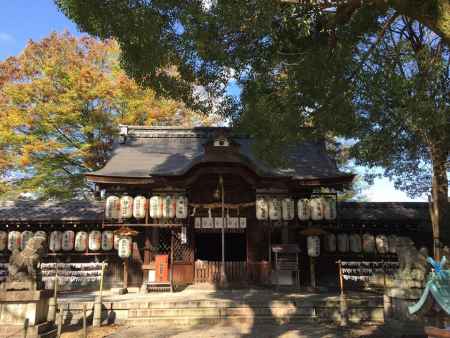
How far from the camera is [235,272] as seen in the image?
14.5 m

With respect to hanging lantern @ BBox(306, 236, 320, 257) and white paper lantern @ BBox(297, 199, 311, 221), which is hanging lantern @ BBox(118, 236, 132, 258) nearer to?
white paper lantern @ BBox(297, 199, 311, 221)

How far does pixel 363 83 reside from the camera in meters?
8.89

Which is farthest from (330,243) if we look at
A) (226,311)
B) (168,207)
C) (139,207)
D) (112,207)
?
(112,207)

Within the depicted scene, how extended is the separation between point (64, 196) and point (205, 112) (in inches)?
563

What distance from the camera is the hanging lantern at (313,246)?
14.1m

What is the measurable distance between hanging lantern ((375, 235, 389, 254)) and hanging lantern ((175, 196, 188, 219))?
763cm

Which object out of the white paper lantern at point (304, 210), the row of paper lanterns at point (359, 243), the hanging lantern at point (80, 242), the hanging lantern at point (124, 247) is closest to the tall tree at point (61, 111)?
the hanging lantern at point (80, 242)

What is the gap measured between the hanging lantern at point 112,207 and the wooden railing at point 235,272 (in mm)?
3633

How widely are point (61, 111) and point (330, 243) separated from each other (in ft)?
48.1

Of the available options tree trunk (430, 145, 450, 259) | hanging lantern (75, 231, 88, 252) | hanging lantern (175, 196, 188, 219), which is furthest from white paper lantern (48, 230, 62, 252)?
tree trunk (430, 145, 450, 259)

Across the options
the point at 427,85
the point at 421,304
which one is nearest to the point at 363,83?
the point at 427,85

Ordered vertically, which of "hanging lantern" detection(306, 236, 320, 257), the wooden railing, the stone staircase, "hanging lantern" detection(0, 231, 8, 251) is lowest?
the stone staircase

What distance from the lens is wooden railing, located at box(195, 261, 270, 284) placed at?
1444cm

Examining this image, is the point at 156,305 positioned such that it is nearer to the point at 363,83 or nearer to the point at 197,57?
the point at 197,57
